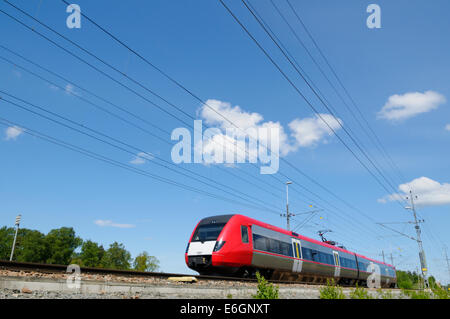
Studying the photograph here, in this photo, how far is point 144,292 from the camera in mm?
6750

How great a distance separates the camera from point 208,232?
16.0 m

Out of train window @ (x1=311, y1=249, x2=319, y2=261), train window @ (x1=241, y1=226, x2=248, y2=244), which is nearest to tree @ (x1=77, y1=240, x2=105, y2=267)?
train window @ (x1=311, y1=249, x2=319, y2=261)

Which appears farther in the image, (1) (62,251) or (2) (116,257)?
(2) (116,257)

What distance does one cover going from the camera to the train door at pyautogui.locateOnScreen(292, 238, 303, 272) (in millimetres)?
20328

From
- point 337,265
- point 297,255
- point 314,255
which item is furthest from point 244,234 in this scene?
point 337,265

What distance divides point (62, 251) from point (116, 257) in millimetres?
21098

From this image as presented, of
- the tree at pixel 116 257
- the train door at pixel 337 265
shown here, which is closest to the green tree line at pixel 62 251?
the tree at pixel 116 257

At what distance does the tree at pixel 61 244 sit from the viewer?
7894cm

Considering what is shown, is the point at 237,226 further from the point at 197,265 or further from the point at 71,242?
the point at 71,242

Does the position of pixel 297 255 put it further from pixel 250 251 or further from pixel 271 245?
pixel 250 251

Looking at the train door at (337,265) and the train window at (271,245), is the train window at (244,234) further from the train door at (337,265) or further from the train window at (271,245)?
the train door at (337,265)

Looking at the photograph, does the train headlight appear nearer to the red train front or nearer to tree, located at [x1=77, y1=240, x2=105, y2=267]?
the red train front
